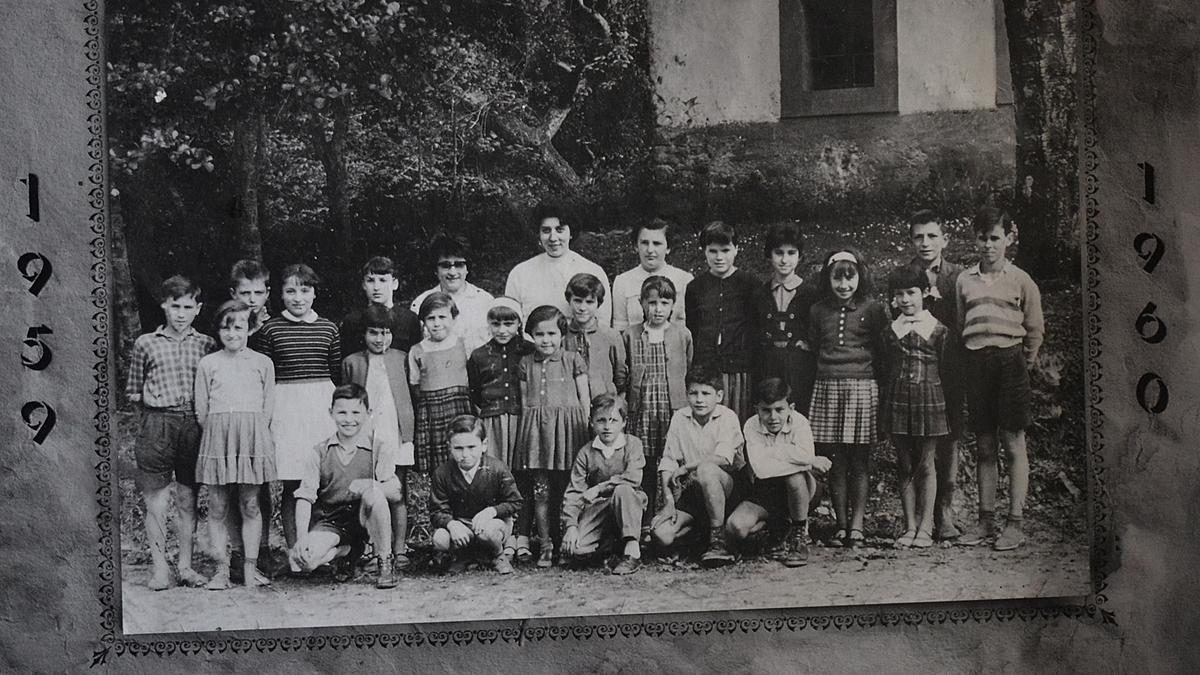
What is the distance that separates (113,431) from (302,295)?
2.50 feet

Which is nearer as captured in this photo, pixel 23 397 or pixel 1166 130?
pixel 23 397

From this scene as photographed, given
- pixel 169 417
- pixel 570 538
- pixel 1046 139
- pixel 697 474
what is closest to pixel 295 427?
pixel 169 417

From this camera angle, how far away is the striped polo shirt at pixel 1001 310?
3.97 m

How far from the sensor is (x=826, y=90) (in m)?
3.99

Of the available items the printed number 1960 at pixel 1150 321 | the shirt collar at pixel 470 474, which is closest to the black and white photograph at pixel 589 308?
the shirt collar at pixel 470 474

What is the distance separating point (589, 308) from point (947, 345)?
50.1 inches

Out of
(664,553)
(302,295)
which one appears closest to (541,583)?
(664,553)

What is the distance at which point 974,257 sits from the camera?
157 inches

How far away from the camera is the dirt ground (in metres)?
3.76

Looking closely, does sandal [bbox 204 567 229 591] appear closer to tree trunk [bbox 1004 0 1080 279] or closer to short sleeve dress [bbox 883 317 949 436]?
short sleeve dress [bbox 883 317 949 436]

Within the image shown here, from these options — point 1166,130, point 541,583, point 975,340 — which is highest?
point 1166,130

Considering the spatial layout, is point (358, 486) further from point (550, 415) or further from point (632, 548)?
A: point (632, 548)

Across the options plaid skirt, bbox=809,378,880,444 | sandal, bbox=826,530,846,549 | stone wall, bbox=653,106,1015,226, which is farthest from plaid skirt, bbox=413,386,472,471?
sandal, bbox=826,530,846,549

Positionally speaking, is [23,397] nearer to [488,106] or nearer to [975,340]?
[488,106]
